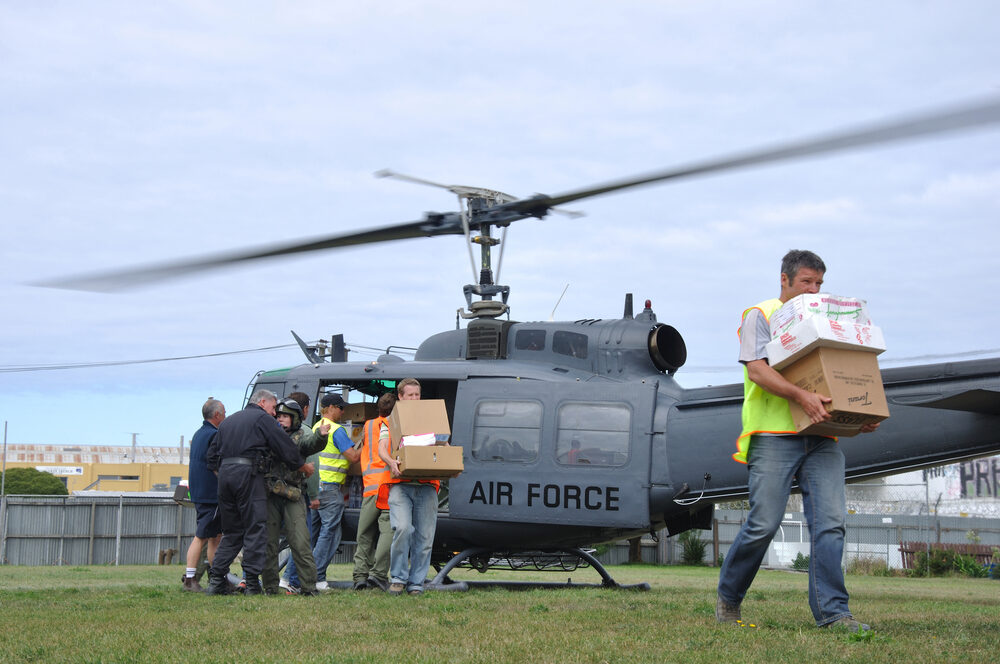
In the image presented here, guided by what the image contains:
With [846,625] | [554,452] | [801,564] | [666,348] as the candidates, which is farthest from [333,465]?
[801,564]

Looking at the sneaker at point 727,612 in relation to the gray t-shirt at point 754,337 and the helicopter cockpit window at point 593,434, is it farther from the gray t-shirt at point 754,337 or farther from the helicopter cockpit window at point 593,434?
the helicopter cockpit window at point 593,434

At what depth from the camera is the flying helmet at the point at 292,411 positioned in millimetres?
10641

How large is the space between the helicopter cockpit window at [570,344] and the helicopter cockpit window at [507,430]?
0.82 m

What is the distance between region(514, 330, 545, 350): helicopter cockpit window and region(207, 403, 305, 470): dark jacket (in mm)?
3315

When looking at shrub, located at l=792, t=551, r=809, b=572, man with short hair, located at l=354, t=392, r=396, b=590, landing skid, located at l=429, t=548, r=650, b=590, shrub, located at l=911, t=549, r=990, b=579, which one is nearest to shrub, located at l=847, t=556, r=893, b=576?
shrub, located at l=911, t=549, r=990, b=579

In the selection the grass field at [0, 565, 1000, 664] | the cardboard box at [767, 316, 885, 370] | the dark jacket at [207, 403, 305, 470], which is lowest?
the grass field at [0, 565, 1000, 664]

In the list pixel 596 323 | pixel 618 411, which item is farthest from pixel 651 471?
pixel 596 323

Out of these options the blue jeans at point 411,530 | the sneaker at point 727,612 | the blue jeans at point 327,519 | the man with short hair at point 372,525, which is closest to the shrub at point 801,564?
the blue jeans at point 327,519

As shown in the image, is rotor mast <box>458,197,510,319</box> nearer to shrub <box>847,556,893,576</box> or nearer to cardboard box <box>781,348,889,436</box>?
cardboard box <box>781,348,889,436</box>

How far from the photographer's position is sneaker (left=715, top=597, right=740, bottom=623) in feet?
21.6

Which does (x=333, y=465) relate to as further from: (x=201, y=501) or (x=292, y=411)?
(x=201, y=501)

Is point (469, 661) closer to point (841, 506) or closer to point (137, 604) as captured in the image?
point (841, 506)

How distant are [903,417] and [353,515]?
6095 mm

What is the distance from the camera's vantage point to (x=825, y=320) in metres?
5.91
